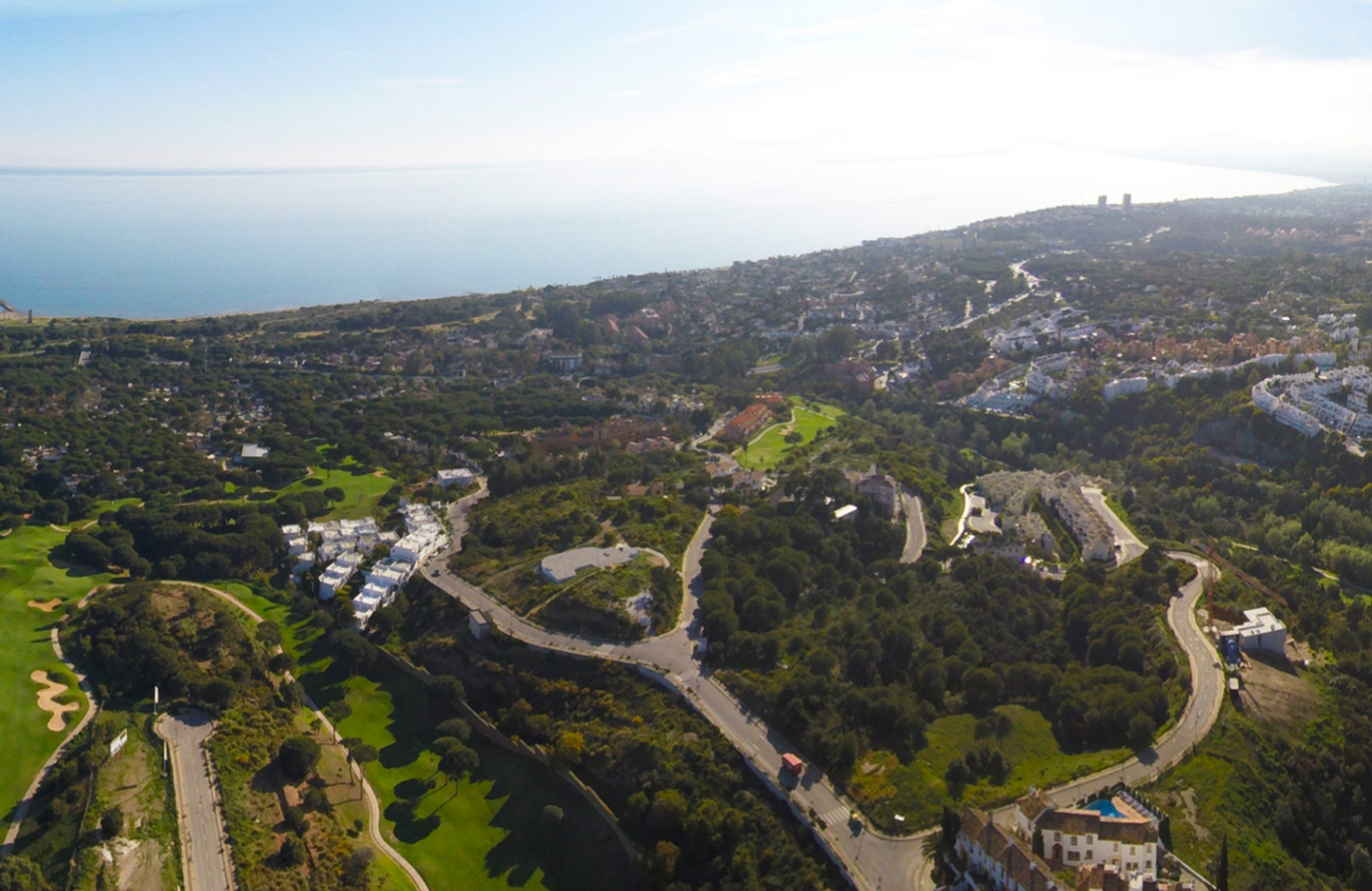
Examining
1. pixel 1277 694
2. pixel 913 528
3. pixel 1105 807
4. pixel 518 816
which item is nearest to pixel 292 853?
pixel 518 816

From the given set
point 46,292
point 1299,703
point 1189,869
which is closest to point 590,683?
point 1189,869

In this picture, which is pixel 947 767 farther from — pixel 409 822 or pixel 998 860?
pixel 409 822

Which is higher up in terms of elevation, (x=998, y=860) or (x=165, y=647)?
(x=165, y=647)

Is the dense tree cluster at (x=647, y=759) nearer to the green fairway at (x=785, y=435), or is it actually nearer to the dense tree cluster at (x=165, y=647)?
the dense tree cluster at (x=165, y=647)

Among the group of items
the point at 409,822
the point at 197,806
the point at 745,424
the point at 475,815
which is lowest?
the point at 475,815

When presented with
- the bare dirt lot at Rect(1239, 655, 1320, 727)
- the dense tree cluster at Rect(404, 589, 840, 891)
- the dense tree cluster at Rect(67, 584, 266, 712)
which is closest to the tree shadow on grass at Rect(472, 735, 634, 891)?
the dense tree cluster at Rect(404, 589, 840, 891)

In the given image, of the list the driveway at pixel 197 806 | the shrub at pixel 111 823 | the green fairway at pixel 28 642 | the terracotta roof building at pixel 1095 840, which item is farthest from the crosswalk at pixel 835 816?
the green fairway at pixel 28 642
